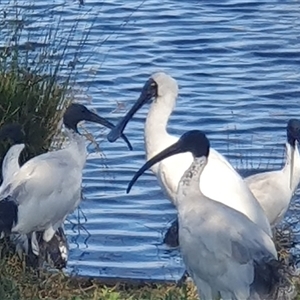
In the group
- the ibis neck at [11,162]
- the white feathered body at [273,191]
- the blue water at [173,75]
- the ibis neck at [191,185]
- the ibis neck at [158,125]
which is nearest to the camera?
the ibis neck at [191,185]

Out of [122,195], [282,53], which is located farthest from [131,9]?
[122,195]

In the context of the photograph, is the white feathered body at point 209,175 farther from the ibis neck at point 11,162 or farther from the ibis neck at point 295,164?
the ibis neck at point 11,162

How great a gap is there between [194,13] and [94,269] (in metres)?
8.98

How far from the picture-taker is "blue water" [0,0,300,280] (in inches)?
407

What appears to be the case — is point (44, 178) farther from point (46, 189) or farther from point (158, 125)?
point (158, 125)

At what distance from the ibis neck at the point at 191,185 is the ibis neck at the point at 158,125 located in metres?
1.79

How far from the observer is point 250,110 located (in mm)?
13641

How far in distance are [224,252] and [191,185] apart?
632mm

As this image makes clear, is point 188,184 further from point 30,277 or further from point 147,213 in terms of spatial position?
point 147,213

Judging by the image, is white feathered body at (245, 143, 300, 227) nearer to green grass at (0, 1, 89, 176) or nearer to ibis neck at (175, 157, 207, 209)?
green grass at (0, 1, 89, 176)

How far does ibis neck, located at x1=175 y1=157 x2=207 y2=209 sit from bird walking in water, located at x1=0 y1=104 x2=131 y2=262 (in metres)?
1.19

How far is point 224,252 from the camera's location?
24.1 ft

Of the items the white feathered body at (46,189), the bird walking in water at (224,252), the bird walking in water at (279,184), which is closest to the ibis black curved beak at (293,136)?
the bird walking in water at (279,184)

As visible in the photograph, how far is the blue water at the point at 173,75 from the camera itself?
10336mm
